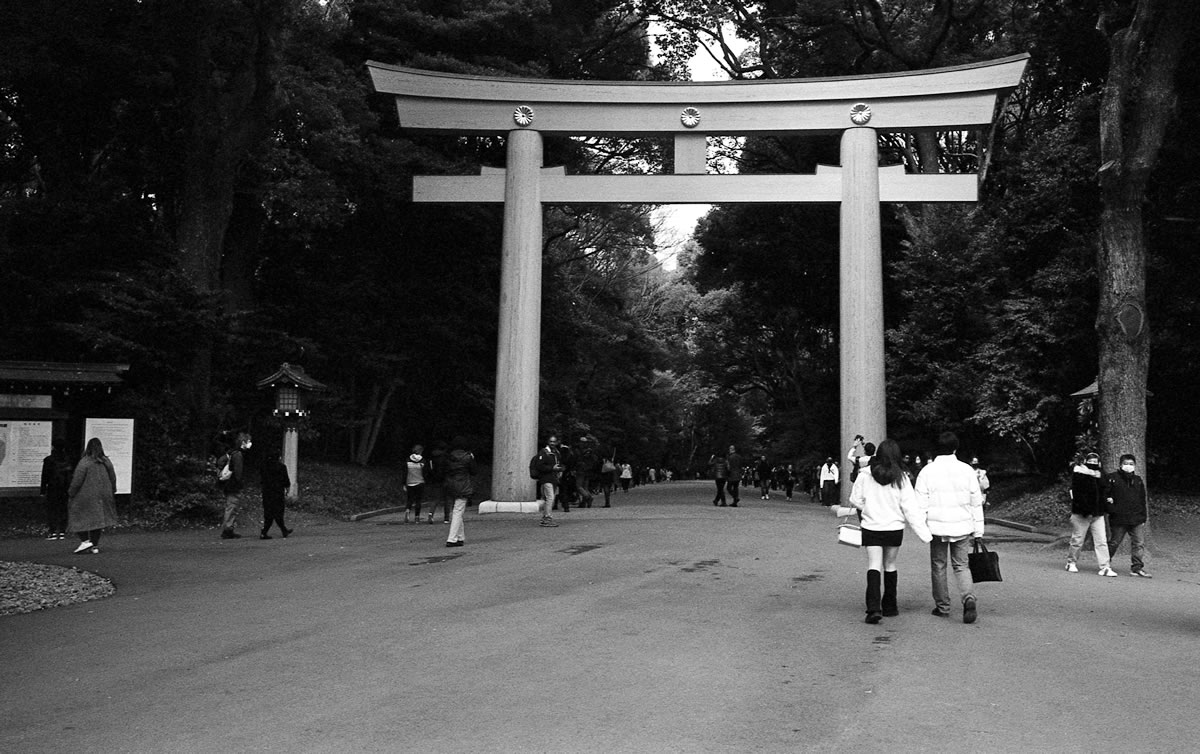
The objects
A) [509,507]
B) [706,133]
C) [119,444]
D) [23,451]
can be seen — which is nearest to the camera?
[23,451]

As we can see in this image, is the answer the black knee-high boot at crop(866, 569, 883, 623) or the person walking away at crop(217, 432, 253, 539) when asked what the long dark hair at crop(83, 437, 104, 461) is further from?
the black knee-high boot at crop(866, 569, 883, 623)

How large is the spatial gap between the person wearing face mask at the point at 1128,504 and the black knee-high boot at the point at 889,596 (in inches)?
206

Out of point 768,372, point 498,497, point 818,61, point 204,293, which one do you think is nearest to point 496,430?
point 498,497

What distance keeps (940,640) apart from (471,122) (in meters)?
18.6

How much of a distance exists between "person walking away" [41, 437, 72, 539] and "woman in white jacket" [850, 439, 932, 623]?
43.0 ft

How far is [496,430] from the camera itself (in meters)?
22.5

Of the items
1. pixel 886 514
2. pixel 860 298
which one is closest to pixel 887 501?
pixel 886 514

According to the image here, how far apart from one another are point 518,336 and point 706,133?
6.64 m

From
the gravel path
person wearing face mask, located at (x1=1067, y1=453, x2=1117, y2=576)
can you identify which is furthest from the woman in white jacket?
the gravel path

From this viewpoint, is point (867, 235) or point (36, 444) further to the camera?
point (867, 235)

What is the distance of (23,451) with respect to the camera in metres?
16.2

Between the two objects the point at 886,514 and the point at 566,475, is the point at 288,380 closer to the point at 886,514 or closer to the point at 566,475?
the point at 566,475

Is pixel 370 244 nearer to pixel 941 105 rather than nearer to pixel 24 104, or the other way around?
pixel 24 104

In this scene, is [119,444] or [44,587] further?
[119,444]
